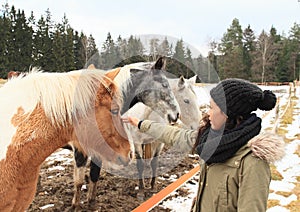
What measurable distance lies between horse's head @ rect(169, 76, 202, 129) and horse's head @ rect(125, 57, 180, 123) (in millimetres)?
1075

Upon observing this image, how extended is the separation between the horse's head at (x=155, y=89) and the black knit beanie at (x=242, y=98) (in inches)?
Result: 73.9

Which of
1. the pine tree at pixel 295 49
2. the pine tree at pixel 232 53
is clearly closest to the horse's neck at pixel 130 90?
the pine tree at pixel 232 53

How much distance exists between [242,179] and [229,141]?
21cm

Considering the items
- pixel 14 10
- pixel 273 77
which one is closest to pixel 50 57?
pixel 14 10

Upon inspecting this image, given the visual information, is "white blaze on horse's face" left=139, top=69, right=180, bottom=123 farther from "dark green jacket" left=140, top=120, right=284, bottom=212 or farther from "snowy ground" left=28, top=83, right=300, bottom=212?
"dark green jacket" left=140, top=120, right=284, bottom=212

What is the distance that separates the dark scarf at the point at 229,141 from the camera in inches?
55.8

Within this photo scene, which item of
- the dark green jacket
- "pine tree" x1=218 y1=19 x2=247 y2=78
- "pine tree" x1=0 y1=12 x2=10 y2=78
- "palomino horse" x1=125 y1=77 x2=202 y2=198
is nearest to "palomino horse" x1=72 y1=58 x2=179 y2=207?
"palomino horse" x1=125 y1=77 x2=202 y2=198

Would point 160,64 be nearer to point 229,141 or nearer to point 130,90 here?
point 130,90

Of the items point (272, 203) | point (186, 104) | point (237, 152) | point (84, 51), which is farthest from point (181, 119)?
point (84, 51)

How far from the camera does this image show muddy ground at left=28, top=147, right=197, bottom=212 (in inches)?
152

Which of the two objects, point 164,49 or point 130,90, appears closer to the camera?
point 130,90

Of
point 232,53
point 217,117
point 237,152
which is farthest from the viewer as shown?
point 232,53

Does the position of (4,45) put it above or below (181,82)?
above

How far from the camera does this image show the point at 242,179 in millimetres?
1331
